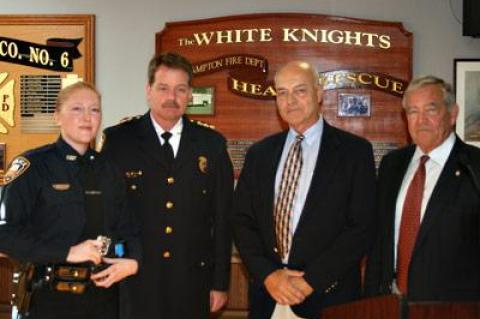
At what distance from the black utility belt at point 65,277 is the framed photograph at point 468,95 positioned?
3.40 m

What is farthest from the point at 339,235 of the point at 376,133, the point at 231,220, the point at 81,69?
the point at 81,69

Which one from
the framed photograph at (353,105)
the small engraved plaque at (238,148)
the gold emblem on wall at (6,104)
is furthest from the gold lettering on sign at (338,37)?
the gold emblem on wall at (6,104)

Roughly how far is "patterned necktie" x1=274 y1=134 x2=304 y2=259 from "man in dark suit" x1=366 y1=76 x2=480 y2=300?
350 mm

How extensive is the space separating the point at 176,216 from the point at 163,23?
271 centimetres

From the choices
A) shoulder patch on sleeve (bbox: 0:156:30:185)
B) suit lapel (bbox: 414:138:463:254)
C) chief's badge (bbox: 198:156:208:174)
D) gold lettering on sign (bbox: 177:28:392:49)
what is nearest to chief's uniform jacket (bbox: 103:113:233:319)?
chief's badge (bbox: 198:156:208:174)

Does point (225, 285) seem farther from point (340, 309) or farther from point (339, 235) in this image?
point (340, 309)

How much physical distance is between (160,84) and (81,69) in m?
2.61

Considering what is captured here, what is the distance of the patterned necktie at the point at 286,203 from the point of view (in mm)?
2721

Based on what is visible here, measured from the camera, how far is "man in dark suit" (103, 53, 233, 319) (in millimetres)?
2875

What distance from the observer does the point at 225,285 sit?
298 centimetres

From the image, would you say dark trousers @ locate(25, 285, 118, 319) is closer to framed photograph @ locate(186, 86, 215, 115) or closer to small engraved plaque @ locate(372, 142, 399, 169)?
framed photograph @ locate(186, 86, 215, 115)

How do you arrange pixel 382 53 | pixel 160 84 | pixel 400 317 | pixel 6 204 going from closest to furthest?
pixel 400 317, pixel 6 204, pixel 160 84, pixel 382 53

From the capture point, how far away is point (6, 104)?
5.34 m

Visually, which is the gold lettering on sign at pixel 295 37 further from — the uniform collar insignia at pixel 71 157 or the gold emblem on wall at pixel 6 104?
the uniform collar insignia at pixel 71 157
